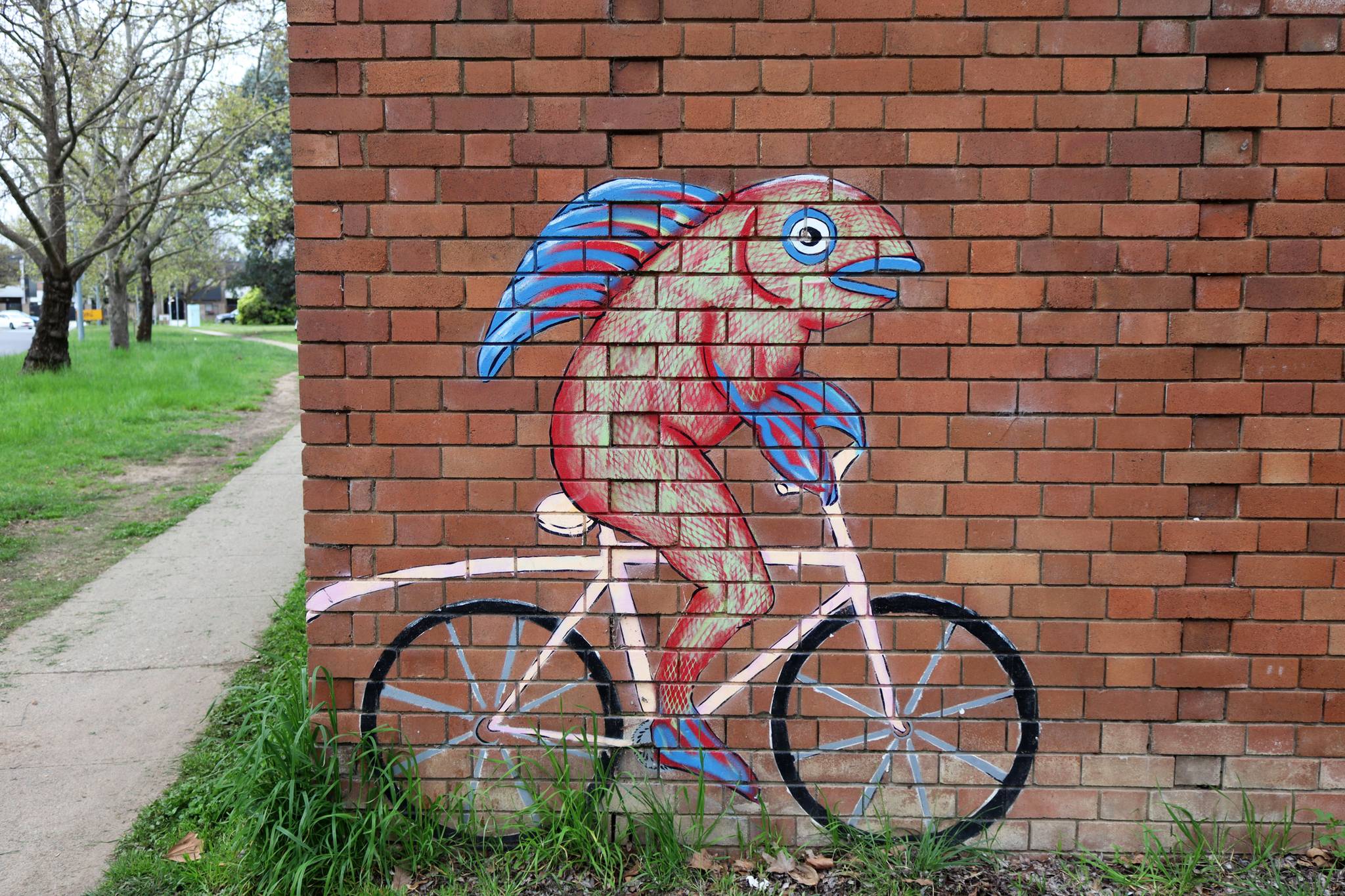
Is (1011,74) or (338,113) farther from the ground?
(1011,74)

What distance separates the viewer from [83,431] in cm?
1088

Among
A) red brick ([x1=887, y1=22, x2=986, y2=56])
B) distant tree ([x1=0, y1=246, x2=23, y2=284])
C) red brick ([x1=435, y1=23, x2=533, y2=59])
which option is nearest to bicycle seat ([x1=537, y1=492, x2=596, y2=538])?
red brick ([x1=435, y1=23, x2=533, y2=59])

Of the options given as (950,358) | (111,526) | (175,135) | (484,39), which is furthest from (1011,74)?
(175,135)

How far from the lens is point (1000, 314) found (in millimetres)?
2938

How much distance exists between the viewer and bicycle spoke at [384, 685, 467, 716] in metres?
3.03

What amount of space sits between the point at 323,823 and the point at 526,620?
2.80ft

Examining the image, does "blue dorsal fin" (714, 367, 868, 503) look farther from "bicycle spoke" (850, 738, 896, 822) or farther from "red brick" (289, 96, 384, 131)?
"red brick" (289, 96, 384, 131)

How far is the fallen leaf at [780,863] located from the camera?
116 inches

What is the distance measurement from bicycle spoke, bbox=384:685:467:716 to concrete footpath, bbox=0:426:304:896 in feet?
3.50

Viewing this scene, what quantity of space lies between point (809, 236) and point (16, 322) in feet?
199

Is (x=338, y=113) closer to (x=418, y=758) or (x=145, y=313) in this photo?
(x=418, y=758)

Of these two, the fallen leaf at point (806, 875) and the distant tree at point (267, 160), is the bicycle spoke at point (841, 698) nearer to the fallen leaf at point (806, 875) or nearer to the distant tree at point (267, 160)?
the fallen leaf at point (806, 875)

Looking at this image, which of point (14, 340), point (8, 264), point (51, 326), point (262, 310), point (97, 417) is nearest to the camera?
point (97, 417)

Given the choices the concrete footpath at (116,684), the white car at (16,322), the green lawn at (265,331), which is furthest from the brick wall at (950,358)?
the white car at (16,322)
